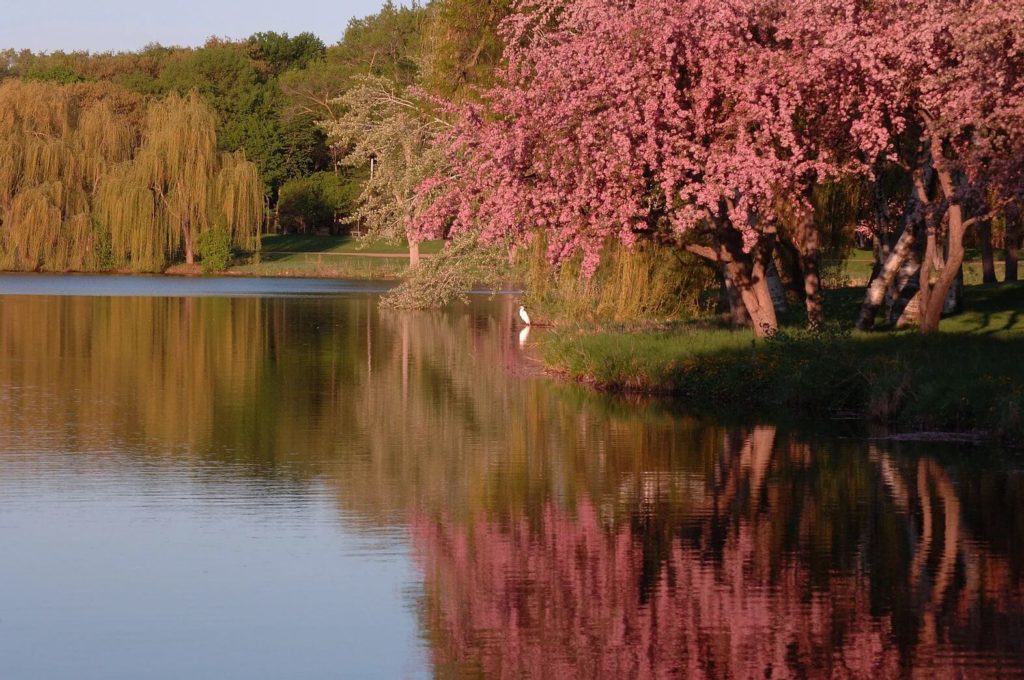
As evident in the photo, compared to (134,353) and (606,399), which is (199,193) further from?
(606,399)

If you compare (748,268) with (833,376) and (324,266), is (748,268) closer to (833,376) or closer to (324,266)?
(833,376)

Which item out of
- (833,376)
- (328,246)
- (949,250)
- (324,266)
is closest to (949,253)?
(949,250)

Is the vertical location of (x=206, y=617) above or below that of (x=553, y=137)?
below

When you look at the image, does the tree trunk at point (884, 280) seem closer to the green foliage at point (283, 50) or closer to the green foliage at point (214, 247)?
the green foliage at point (214, 247)

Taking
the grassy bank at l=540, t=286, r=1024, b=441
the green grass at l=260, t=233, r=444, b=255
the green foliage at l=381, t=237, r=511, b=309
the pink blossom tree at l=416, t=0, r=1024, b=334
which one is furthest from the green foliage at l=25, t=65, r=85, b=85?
the pink blossom tree at l=416, t=0, r=1024, b=334

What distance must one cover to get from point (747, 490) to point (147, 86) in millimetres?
99570

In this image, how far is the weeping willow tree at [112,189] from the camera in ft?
250

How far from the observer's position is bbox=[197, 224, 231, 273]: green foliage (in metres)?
79.6

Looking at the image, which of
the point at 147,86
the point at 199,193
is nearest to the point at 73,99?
the point at 199,193

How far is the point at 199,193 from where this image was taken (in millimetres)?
77438

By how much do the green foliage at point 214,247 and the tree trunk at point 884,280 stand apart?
54157 mm

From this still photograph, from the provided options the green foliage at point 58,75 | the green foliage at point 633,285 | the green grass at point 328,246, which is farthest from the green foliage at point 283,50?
the green foliage at point 633,285

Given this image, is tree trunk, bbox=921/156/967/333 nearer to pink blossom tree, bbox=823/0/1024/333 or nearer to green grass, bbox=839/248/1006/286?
pink blossom tree, bbox=823/0/1024/333

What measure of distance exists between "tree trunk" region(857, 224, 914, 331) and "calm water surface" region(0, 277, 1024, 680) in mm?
5154
